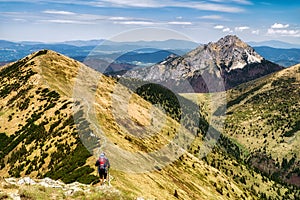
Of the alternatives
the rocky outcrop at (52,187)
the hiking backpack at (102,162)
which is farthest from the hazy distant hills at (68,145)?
the hiking backpack at (102,162)

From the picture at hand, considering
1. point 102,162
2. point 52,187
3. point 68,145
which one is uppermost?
point 102,162

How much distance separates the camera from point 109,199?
44.3 metres

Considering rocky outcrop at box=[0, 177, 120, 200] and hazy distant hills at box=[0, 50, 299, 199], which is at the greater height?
rocky outcrop at box=[0, 177, 120, 200]

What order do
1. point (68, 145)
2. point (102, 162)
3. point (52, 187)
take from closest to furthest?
1. point (52, 187)
2. point (102, 162)
3. point (68, 145)

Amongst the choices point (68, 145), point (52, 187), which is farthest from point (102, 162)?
point (68, 145)

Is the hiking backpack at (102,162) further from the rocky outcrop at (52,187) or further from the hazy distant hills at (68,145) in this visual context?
the hazy distant hills at (68,145)

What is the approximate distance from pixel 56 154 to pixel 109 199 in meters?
47.9

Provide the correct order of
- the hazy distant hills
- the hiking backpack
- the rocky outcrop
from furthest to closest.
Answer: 1. the hazy distant hills
2. the hiking backpack
3. the rocky outcrop

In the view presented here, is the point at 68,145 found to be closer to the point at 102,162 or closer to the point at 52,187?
the point at 52,187

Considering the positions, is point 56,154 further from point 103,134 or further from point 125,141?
point 125,141

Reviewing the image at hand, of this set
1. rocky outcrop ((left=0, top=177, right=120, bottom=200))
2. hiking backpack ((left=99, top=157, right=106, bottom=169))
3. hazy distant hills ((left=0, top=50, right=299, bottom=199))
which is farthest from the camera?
hazy distant hills ((left=0, top=50, right=299, bottom=199))

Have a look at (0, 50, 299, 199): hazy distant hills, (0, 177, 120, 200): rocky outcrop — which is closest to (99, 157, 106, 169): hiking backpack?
(0, 177, 120, 200): rocky outcrop

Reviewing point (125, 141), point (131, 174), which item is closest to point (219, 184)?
point (125, 141)

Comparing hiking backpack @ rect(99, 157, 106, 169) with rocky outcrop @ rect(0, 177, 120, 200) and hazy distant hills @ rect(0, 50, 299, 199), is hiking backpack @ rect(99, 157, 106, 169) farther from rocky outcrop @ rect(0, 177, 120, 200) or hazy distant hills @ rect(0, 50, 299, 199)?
hazy distant hills @ rect(0, 50, 299, 199)
